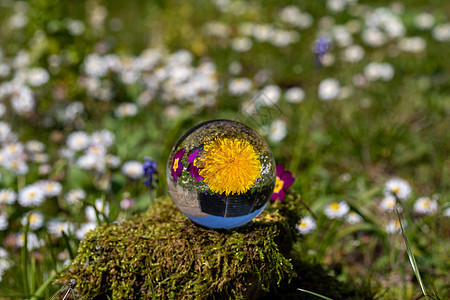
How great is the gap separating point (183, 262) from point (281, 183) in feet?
1.97

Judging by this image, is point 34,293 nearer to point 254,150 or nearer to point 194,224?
point 194,224

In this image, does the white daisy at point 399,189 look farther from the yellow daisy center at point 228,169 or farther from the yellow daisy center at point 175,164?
the yellow daisy center at point 175,164

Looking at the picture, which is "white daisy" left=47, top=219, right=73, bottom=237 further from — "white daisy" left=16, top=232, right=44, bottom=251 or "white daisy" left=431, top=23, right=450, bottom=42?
"white daisy" left=431, top=23, right=450, bottom=42

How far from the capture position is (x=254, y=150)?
5.65 feet

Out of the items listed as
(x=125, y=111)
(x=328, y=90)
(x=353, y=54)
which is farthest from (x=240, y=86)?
(x=353, y=54)

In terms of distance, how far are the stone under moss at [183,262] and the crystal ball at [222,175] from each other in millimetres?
99

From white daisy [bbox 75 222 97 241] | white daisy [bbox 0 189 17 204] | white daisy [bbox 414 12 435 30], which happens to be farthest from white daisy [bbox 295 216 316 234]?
white daisy [bbox 414 12 435 30]

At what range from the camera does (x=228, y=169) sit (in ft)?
5.44

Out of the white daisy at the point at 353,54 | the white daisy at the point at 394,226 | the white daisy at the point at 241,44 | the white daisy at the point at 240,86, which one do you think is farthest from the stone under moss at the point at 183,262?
the white daisy at the point at 241,44

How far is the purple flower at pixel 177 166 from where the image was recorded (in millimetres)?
1736

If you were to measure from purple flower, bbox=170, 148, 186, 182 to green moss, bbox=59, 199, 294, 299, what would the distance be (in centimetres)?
27

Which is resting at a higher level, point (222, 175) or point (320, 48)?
point (320, 48)

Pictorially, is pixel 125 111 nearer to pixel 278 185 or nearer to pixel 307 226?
pixel 307 226

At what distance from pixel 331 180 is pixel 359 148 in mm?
510
